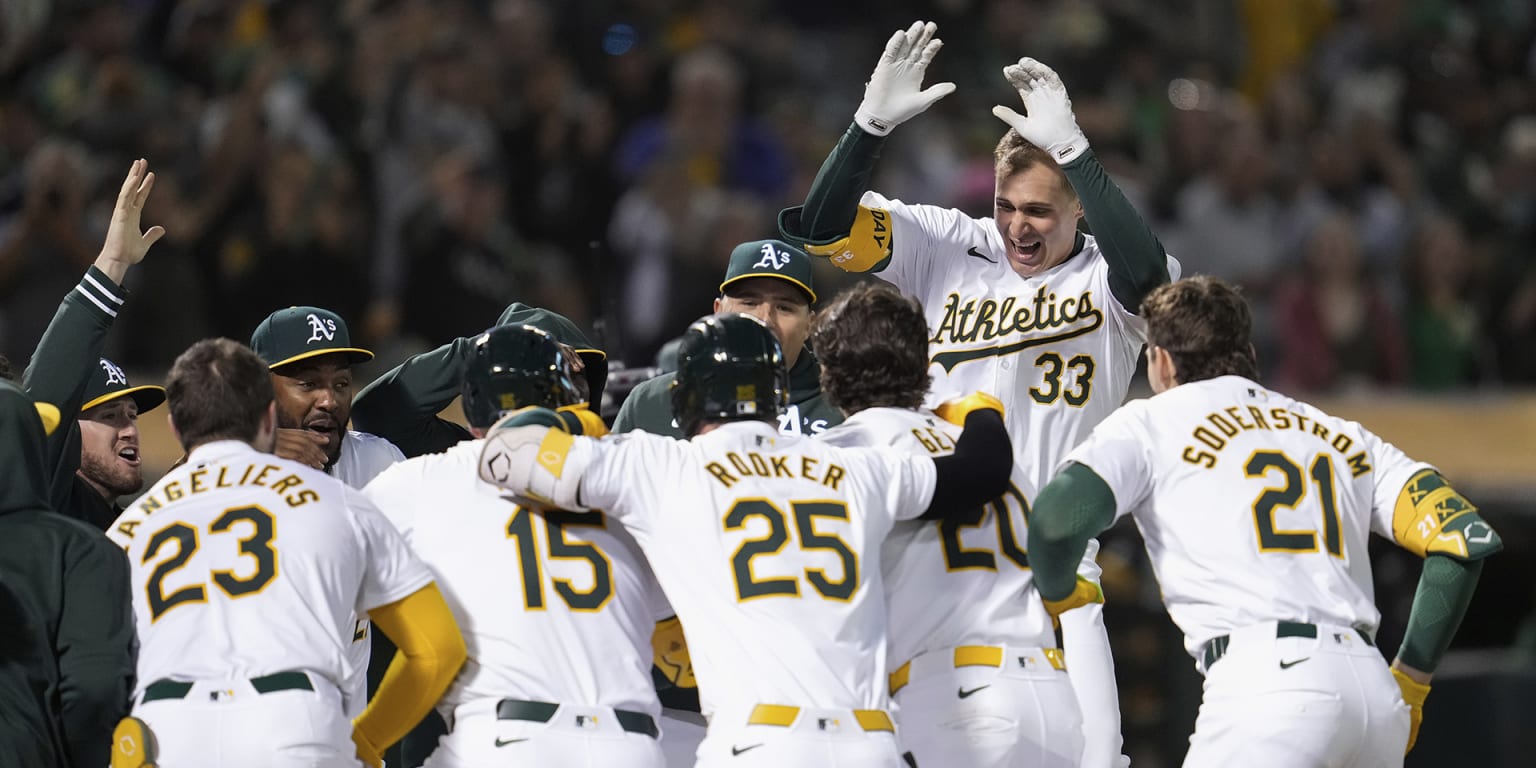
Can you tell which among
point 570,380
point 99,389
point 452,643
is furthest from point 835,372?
point 99,389

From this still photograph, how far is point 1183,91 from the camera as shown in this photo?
13383mm

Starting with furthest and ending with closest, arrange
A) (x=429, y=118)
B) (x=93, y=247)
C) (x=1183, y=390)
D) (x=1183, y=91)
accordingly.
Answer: (x=1183, y=91)
(x=429, y=118)
(x=93, y=247)
(x=1183, y=390)

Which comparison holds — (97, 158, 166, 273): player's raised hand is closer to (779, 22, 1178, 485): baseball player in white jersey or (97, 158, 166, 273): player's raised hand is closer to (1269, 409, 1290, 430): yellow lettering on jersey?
(779, 22, 1178, 485): baseball player in white jersey

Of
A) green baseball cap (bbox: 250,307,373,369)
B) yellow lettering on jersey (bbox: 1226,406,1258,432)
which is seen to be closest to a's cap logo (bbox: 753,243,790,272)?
green baseball cap (bbox: 250,307,373,369)

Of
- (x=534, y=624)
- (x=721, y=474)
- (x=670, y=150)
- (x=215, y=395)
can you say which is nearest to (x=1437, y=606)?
(x=721, y=474)

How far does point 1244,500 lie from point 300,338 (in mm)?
3154

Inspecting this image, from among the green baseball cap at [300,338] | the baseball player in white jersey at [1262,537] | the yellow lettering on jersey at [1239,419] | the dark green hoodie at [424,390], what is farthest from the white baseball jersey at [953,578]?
the green baseball cap at [300,338]

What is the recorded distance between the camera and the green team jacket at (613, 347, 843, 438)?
247 inches

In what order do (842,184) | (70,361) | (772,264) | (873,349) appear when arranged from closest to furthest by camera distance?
(873,349) < (70,361) < (842,184) < (772,264)

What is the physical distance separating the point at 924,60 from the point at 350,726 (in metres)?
3.00

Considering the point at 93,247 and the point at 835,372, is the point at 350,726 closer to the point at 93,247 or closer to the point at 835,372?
the point at 835,372

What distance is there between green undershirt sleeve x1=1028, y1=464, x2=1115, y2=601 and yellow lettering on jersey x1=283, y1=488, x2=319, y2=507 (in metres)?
1.84

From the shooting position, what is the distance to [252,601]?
14.8 ft

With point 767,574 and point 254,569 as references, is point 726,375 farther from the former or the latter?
point 254,569
